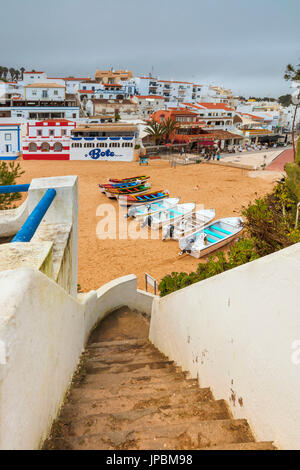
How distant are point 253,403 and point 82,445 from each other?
4.42 feet

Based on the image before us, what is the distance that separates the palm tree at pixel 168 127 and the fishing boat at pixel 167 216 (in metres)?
27.4

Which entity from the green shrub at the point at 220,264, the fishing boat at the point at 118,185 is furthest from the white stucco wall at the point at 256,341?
the fishing boat at the point at 118,185

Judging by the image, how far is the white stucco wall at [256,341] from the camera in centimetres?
235

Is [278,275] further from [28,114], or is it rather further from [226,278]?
[28,114]

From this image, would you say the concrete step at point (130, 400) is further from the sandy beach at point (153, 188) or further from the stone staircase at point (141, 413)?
the sandy beach at point (153, 188)

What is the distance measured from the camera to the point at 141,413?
3.04 m

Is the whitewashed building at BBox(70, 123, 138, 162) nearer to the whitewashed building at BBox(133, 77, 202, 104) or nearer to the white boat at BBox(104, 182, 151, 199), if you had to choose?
the white boat at BBox(104, 182, 151, 199)

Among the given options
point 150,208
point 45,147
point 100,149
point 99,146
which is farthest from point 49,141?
point 150,208

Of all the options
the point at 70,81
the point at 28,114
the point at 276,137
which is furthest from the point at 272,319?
the point at 70,81

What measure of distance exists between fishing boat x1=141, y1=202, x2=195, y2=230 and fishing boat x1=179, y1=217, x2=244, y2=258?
2.37m

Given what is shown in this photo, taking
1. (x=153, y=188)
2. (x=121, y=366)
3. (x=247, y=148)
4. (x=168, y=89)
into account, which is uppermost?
(x=168, y=89)

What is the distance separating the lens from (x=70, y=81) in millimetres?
75875

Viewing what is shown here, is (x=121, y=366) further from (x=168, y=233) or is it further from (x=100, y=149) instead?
(x=100, y=149)

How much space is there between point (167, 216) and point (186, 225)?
175 centimetres
